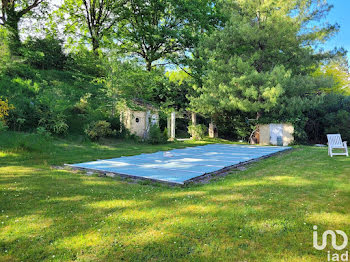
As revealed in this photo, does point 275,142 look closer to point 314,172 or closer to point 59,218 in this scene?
point 314,172

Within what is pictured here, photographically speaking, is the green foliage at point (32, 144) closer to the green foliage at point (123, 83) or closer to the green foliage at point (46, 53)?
the green foliage at point (123, 83)

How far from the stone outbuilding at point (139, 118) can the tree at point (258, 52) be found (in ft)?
11.5

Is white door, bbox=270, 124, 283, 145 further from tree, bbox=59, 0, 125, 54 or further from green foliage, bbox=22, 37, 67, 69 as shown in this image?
green foliage, bbox=22, 37, 67, 69

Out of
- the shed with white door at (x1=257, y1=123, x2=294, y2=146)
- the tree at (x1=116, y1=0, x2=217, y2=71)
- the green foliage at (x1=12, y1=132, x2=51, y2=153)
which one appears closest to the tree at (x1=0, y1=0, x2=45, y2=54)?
the tree at (x1=116, y1=0, x2=217, y2=71)

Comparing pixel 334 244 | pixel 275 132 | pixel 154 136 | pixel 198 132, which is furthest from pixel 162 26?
pixel 334 244

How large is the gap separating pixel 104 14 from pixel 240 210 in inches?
851

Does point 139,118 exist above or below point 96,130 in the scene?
above

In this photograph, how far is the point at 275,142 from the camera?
14.9 meters

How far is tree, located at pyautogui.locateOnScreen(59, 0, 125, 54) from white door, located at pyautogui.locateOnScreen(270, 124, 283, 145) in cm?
1499

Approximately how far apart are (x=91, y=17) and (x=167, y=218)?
2145 centimetres

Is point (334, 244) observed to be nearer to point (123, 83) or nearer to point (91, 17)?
point (123, 83)

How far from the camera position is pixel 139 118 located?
46.3 feet

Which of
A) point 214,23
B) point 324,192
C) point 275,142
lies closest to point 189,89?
point 214,23

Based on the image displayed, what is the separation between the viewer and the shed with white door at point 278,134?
14653mm
